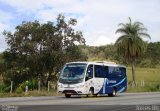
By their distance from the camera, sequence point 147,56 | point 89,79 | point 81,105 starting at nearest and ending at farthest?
1. point 81,105
2. point 89,79
3. point 147,56

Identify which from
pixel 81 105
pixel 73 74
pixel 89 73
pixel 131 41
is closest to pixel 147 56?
pixel 131 41

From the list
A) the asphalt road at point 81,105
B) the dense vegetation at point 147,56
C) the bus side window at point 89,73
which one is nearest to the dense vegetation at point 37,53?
the bus side window at point 89,73

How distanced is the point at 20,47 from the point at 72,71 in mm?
16739

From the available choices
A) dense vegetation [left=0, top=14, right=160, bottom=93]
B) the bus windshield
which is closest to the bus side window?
the bus windshield

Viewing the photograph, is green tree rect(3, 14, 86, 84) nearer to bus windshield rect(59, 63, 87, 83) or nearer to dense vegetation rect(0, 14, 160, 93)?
dense vegetation rect(0, 14, 160, 93)

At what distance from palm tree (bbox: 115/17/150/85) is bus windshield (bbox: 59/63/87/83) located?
102 feet

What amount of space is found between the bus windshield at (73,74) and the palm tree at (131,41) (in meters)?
31.2

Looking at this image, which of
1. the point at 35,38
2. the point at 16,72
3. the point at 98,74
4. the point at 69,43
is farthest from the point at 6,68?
the point at 98,74

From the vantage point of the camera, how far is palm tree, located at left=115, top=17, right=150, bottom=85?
64125mm

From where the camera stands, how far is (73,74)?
3362cm

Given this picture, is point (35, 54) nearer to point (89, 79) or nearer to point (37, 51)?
point (37, 51)

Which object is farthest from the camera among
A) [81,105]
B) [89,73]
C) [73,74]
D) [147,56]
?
[147,56]

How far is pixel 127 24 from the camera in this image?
6488cm

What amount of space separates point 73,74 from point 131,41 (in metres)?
32.1
